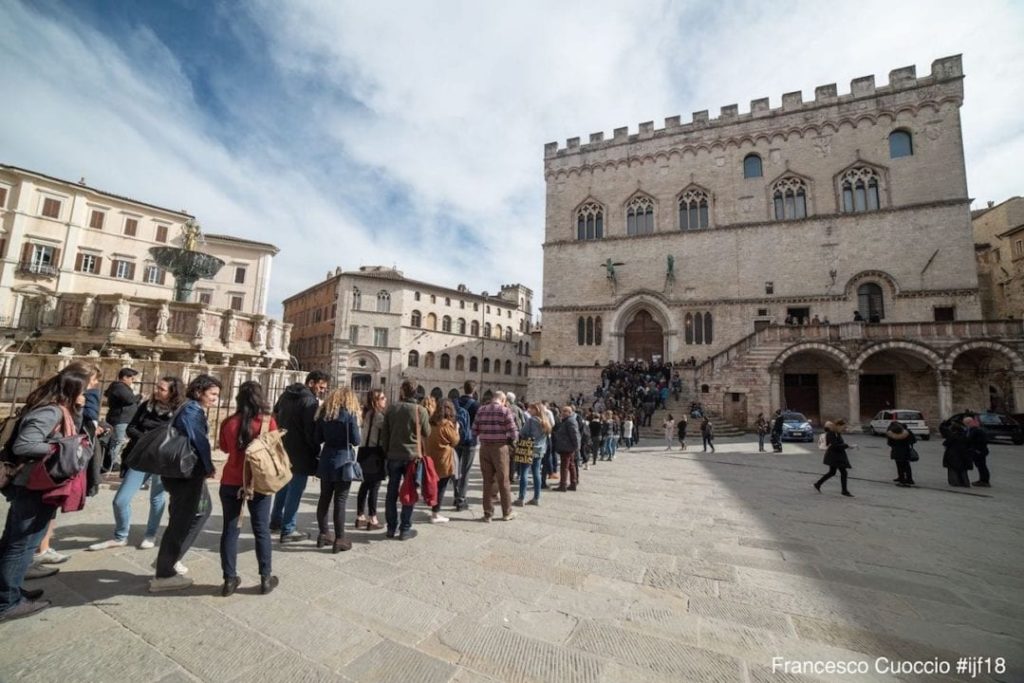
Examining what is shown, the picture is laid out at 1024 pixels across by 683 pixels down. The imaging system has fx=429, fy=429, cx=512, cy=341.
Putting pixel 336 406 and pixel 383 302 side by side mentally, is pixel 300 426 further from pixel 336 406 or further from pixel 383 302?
pixel 383 302

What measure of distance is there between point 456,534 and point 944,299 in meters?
28.6

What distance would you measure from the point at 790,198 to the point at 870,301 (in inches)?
290

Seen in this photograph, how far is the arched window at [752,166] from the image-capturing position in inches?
1043

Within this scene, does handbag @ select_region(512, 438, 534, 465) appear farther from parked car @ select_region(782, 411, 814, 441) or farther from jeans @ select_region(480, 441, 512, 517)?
parked car @ select_region(782, 411, 814, 441)

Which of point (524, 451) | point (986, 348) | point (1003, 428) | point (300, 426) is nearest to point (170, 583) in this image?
point (300, 426)

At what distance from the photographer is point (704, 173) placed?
27.5 m

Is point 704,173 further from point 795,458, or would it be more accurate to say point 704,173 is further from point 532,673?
point 532,673

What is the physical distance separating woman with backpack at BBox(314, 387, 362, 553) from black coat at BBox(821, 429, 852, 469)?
8223mm

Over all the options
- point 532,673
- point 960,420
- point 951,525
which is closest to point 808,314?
point 960,420

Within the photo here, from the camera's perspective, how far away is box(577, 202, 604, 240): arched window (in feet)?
97.9

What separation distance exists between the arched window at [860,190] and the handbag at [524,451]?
2728cm

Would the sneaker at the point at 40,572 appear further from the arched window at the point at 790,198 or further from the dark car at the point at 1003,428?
the arched window at the point at 790,198

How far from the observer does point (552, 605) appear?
3420mm

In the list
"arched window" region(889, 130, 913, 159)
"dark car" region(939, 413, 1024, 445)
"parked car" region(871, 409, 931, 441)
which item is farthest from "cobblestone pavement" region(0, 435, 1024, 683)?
"arched window" region(889, 130, 913, 159)
